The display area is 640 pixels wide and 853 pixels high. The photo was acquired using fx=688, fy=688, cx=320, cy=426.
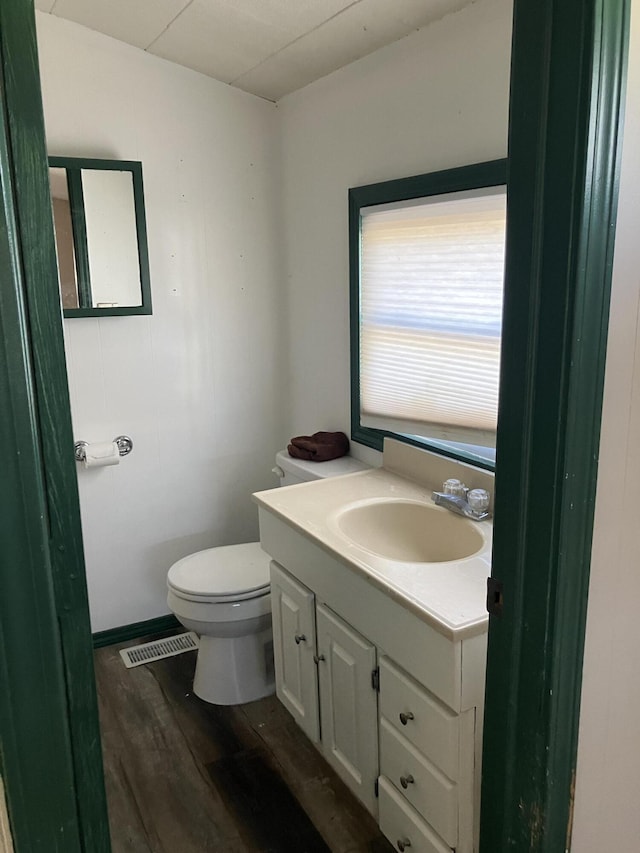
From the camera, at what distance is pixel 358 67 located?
90.3 inches

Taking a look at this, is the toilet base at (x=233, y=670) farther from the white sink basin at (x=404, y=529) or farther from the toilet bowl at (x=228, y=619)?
the white sink basin at (x=404, y=529)

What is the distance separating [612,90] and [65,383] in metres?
0.78

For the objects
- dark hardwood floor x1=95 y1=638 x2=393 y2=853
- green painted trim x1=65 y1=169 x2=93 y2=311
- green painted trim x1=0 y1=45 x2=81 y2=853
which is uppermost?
green painted trim x1=65 y1=169 x2=93 y2=311

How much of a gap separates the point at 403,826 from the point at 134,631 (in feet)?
5.20

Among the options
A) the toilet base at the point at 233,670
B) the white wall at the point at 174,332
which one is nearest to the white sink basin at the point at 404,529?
the toilet base at the point at 233,670

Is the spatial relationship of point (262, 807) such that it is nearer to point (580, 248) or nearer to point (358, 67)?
point (580, 248)

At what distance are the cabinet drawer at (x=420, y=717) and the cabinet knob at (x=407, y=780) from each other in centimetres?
9

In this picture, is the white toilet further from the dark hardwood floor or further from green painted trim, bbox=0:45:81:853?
green painted trim, bbox=0:45:81:853

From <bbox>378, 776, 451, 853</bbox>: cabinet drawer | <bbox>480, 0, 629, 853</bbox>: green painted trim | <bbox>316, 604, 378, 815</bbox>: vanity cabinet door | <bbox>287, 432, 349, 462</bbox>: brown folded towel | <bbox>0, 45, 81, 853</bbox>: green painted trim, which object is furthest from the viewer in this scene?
<bbox>287, 432, 349, 462</bbox>: brown folded towel

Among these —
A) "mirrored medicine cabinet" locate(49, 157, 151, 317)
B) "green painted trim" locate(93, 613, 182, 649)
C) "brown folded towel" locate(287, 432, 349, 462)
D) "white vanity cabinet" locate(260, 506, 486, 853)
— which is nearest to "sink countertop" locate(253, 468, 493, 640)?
"white vanity cabinet" locate(260, 506, 486, 853)

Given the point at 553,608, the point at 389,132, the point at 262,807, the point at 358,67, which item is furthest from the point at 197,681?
the point at 358,67

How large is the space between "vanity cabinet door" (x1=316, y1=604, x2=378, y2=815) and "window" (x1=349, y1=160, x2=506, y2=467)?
67cm

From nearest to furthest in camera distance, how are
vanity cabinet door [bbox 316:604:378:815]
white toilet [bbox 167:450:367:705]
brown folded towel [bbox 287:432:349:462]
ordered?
vanity cabinet door [bbox 316:604:378:815]
white toilet [bbox 167:450:367:705]
brown folded towel [bbox 287:432:349:462]

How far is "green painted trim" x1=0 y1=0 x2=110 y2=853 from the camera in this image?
68 centimetres
